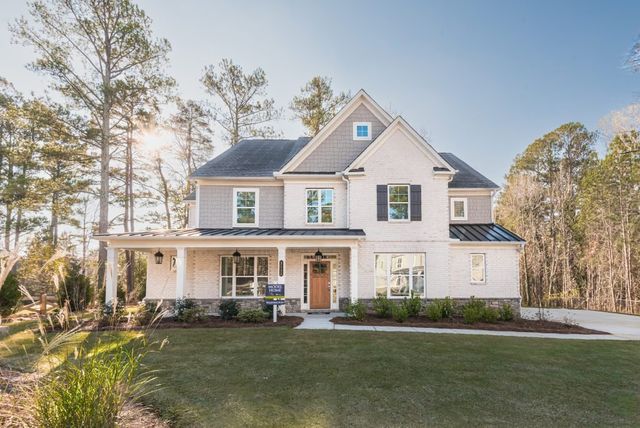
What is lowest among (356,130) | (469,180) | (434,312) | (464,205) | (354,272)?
(434,312)

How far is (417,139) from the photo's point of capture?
13281 mm

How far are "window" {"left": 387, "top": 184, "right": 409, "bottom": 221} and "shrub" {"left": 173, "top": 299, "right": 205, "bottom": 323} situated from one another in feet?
26.7

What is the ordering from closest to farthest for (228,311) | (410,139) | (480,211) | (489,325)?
(489,325) → (228,311) → (410,139) → (480,211)

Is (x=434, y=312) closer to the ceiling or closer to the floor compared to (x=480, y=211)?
closer to the floor

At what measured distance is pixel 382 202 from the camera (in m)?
13.2

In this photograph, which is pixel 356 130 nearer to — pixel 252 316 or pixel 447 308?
pixel 447 308

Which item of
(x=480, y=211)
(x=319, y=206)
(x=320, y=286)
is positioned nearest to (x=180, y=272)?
(x=320, y=286)

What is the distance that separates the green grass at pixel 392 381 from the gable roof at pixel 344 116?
827cm

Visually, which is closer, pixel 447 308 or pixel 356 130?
pixel 447 308

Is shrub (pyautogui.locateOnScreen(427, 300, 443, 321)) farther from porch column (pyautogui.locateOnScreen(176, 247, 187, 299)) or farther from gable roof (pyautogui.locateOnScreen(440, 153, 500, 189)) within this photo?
porch column (pyautogui.locateOnScreen(176, 247, 187, 299))

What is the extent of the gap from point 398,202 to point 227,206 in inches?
299

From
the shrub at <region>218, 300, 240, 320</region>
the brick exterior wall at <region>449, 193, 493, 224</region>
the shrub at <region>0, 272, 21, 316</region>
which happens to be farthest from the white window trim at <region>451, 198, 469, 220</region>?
the shrub at <region>0, 272, 21, 316</region>

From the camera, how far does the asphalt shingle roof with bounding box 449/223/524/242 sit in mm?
13367

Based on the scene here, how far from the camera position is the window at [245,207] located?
47.0 feet
